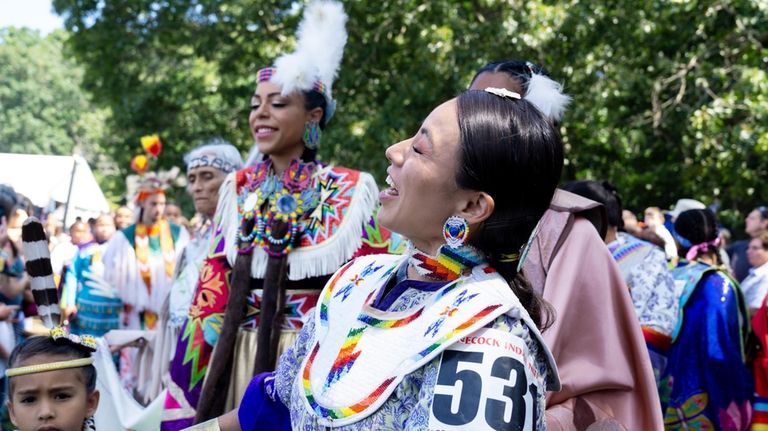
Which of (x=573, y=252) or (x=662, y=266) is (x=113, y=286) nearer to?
(x=662, y=266)

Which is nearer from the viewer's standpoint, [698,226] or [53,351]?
[53,351]

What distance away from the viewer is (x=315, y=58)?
11.4 ft

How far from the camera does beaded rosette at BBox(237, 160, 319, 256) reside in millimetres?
A: 3291

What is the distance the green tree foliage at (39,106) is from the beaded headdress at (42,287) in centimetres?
4658

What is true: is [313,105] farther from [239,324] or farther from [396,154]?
[396,154]

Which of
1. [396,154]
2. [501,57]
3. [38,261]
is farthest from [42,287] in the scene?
[501,57]

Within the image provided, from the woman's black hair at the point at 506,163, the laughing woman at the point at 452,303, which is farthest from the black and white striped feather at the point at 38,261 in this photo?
the woman's black hair at the point at 506,163

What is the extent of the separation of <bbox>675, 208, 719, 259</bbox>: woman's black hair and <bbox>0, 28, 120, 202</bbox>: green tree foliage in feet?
147

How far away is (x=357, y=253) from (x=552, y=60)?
8367mm

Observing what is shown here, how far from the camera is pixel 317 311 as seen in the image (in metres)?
1.86

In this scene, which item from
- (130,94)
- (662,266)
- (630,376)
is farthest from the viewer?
(130,94)

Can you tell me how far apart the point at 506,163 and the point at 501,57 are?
31.5 ft

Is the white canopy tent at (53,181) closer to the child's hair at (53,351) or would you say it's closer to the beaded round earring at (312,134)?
the beaded round earring at (312,134)

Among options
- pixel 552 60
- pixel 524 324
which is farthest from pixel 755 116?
pixel 524 324
